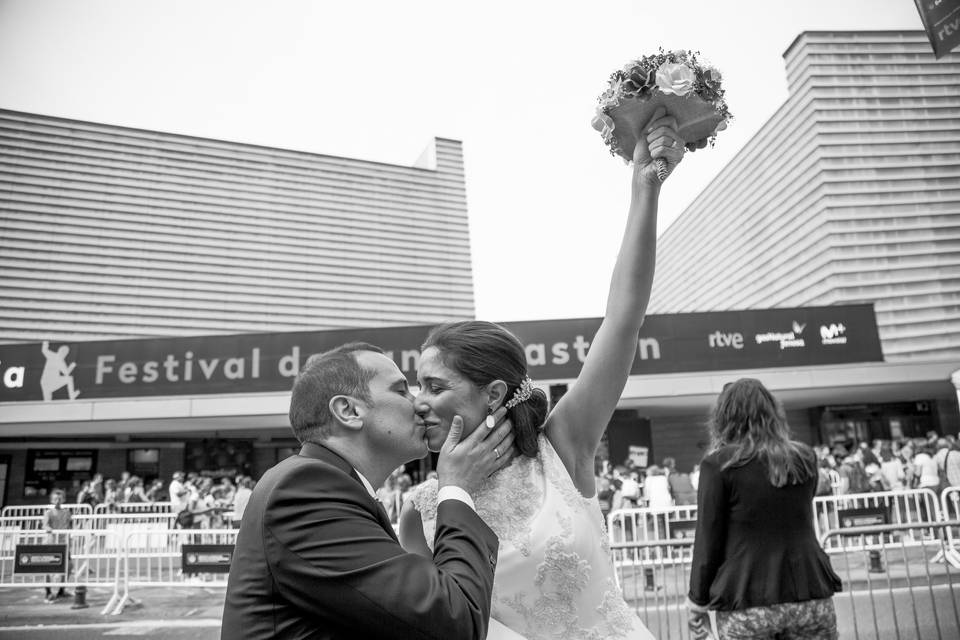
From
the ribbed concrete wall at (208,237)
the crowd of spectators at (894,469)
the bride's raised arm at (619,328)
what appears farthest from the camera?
the ribbed concrete wall at (208,237)

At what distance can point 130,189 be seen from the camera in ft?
146

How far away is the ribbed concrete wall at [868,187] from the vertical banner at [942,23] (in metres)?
31.9

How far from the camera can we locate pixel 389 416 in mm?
1833

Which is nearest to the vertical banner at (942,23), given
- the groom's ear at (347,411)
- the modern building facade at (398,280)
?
the groom's ear at (347,411)

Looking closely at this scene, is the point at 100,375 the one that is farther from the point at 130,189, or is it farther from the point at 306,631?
the point at 130,189

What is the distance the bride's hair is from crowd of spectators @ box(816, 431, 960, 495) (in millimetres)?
10630

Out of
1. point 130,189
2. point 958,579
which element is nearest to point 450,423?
point 958,579

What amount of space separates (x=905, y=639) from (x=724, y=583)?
4429 mm

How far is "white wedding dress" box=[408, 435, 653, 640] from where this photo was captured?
1810 millimetres

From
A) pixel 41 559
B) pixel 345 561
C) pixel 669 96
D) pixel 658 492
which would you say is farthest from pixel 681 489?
pixel 345 561

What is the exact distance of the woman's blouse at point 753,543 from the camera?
2959 millimetres

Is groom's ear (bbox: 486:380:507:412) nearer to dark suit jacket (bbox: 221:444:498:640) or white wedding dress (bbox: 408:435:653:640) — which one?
white wedding dress (bbox: 408:435:653:640)

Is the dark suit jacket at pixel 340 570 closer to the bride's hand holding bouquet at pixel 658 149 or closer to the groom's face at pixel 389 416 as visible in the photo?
the groom's face at pixel 389 416

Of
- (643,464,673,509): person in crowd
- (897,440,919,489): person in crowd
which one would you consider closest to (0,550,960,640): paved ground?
(643,464,673,509): person in crowd
